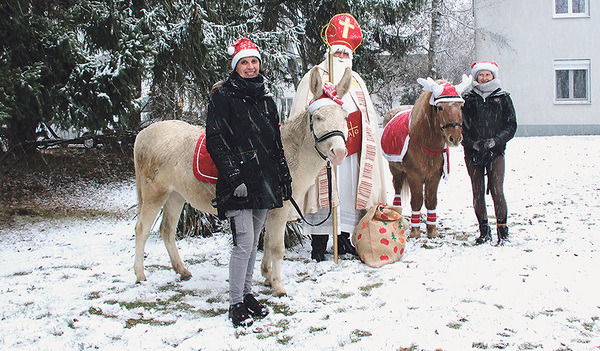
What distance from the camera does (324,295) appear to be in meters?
4.28

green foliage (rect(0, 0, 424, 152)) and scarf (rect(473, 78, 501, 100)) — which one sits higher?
green foliage (rect(0, 0, 424, 152))

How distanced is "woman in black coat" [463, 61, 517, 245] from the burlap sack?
4.02 ft

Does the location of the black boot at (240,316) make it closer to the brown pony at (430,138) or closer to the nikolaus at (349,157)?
the nikolaus at (349,157)

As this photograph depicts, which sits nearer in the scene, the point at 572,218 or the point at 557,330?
the point at 557,330

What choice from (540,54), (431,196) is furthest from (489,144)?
(540,54)

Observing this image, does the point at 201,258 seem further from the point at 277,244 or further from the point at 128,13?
the point at 128,13

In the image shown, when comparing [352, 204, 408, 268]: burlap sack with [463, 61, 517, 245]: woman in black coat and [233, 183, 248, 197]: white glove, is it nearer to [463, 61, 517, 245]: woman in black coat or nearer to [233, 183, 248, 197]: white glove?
[463, 61, 517, 245]: woman in black coat

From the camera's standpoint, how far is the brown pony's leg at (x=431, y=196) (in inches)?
240

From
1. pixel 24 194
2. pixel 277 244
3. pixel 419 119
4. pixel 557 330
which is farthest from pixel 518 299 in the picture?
pixel 24 194

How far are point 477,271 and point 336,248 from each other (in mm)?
1484

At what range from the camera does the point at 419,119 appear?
5914 mm

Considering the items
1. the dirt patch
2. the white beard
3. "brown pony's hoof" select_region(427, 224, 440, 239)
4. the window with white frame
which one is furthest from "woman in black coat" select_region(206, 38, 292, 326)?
the window with white frame

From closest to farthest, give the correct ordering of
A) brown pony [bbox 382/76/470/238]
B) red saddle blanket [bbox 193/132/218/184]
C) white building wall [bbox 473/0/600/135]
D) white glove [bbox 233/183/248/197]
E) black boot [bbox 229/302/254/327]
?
1. white glove [bbox 233/183/248/197]
2. black boot [bbox 229/302/254/327]
3. red saddle blanket [bbox 193/132/218/184]
4. brown pony [bbox 382/76/470/238]
5. white building wall [bbox 473/0/600/135]

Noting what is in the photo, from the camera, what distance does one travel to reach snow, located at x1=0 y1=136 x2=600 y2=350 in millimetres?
3293
